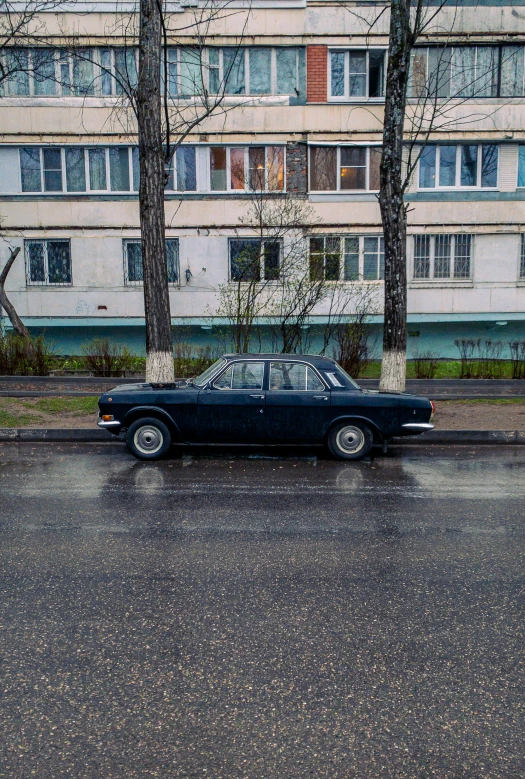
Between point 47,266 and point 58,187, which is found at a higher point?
point 58,187

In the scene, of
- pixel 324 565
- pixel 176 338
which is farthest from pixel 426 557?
pixel 176 338

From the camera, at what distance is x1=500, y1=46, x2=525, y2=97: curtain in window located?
23047 mm

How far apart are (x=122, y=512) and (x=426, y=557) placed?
120 inches

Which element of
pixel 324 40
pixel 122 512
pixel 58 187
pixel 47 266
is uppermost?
pixel 324 40

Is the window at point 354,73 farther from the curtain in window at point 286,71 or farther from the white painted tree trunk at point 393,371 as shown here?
the white painted tree trunk at point 393,371

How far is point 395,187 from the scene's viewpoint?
13.3 meters

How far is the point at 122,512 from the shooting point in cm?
724

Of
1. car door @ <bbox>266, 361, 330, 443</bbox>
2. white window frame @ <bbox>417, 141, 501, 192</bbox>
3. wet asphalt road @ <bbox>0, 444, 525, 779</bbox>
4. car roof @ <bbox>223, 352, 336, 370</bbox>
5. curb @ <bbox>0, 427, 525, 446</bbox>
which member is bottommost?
curb @ <bbox>0, 427, 525, 446</bbox>

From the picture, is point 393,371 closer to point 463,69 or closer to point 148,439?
point 148,439

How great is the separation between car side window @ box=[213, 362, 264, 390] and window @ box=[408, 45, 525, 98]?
54.2 ft

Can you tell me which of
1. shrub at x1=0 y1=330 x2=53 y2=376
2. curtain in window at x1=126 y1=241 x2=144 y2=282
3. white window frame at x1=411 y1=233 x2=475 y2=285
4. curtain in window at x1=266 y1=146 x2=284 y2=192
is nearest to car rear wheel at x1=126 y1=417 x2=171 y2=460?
shrub at x1=0 y1=330 x2=53 y2=376

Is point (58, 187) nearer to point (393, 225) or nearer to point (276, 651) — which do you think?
point (393, 225)

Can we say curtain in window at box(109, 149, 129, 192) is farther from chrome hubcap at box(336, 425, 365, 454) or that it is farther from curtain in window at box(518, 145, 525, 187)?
chrome hubcap at box(336, 425, 365, 454)

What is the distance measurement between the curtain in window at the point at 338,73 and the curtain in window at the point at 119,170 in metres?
6.95
